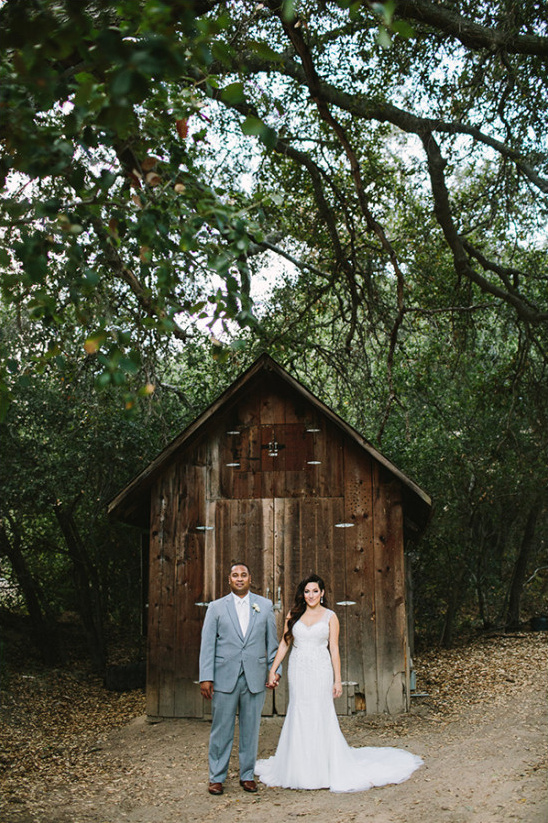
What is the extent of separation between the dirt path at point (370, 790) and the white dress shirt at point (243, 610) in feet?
4.57

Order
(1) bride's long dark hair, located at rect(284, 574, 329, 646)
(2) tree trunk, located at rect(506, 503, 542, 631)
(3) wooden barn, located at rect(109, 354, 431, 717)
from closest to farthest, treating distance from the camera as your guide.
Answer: (1) bride's long dark hair, located at rect(284, 574, 329, 646) < (3) wooden barn, located at rect(109, 354, 431, 717) < (2) tree trunk, located at rect(506, 503, 542, 631)

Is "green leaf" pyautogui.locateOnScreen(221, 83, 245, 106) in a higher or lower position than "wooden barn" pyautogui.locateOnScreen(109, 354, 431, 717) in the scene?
higher

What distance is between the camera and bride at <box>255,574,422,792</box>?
671 cm

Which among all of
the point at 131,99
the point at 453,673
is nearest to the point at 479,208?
the point at 453,673

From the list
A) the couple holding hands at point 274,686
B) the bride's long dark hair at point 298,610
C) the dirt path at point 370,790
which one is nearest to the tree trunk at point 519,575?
the dirt path at point 370,790

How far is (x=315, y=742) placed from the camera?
22.3ft

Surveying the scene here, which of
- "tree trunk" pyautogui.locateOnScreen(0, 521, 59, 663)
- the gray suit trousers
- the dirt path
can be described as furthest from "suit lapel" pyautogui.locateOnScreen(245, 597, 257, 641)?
"tree trunk" pyautogui.locateOnScreen(0, 521, 59, 663)

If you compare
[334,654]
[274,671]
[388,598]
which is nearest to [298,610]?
[334,654]

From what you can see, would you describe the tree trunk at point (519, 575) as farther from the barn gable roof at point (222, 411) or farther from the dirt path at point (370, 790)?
the barn gable roof at point (222, 411)

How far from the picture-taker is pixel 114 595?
15.2 m

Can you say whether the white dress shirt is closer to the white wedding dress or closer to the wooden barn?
the white wedding dress

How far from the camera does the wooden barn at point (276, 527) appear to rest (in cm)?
962

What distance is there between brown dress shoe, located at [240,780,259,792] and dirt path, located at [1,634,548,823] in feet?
0.20

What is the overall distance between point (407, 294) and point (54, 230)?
9.64 m
